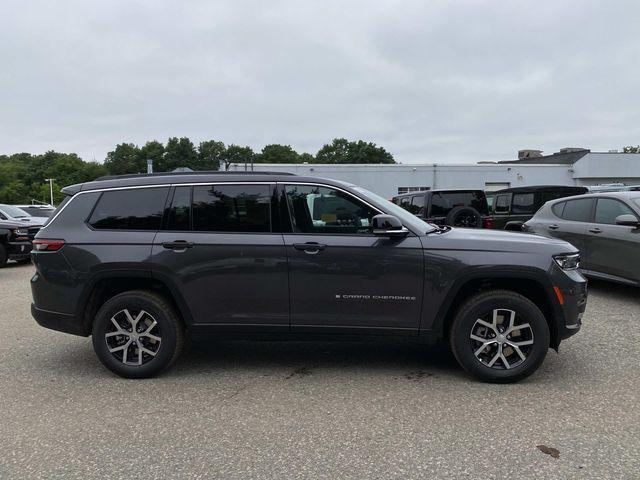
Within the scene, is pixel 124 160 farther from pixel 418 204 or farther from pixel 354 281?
pixel 354 281

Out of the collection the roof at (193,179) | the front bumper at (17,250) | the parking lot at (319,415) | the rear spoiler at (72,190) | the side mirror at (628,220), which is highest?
the roof at (193,179)

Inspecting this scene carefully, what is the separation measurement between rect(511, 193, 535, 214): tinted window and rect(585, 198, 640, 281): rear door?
516 cm

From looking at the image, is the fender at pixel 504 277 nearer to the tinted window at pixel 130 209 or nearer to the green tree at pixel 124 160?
the tinted window at pixel 130 209

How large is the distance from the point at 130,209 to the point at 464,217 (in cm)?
882

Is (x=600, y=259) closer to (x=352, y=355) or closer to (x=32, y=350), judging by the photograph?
(x=352, y=355)

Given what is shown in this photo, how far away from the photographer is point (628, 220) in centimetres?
682

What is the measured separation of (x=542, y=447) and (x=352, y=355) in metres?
2.12

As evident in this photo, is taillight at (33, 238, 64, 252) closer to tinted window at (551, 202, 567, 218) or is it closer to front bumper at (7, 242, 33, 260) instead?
tinted window at (551, 202, 567, 218)

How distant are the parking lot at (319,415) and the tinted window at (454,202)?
6833 mm

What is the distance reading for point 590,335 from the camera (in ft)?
17.9

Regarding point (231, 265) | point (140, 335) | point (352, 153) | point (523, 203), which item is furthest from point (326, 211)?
point (352, 153)

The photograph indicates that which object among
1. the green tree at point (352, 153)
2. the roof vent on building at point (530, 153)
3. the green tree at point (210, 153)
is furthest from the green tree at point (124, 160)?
the roof vent on building at point (530, 153)

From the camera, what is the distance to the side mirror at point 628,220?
6.80 m

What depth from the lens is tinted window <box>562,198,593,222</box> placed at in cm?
788
